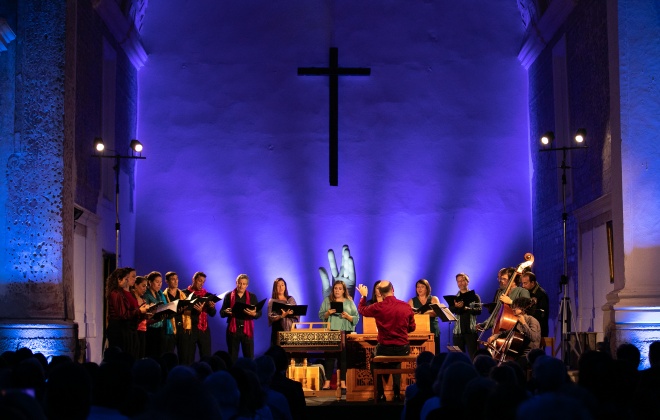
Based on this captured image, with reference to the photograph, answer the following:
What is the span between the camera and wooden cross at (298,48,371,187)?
57.0 feet

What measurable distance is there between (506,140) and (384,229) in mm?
2781

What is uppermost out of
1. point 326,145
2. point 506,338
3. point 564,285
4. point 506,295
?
point 326,145

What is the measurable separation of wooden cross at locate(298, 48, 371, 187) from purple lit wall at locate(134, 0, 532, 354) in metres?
0.28

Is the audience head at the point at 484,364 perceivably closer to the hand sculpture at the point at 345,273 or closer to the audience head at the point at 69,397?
the audience head at the point at 69,397

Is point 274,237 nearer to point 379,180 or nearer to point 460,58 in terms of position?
point 379,180

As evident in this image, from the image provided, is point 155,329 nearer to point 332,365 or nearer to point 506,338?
point 332,365

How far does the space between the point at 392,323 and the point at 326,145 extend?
6839mm

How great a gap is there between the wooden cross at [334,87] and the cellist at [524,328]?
6.47 metres

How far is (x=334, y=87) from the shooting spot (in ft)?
57.1

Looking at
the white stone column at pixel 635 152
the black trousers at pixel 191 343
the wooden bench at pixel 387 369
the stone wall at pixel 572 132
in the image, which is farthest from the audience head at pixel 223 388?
the stone wall at pixel 572 132

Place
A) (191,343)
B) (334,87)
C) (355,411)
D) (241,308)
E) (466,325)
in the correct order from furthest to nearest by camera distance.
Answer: (334,87)
(191,343)
(466,325)
(241,308)
(355,411)

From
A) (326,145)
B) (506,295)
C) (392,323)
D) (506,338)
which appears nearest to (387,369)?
→ (392,323)

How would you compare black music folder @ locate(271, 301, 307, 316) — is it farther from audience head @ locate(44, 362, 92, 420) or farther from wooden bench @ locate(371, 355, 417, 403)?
audience head @ locate(44, 362, 92, 420)

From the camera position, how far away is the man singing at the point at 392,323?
37.0 ft
